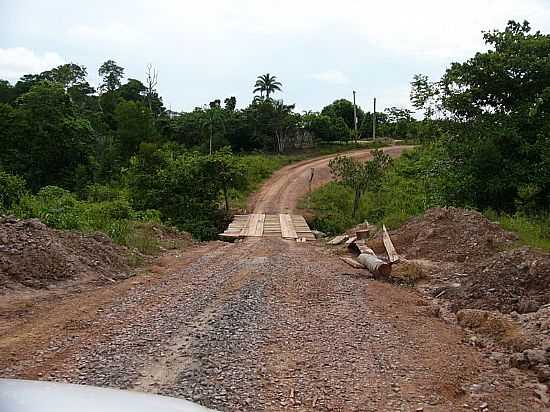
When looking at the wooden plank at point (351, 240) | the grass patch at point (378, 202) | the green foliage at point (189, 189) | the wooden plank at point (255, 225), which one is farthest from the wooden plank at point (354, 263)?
the green foliage at point (189, 189)

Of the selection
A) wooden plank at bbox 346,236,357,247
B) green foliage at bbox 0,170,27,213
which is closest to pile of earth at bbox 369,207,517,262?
wooden plank at bbox 346,236,357,247

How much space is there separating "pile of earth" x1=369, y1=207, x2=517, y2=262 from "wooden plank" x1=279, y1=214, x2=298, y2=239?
3.57 metres

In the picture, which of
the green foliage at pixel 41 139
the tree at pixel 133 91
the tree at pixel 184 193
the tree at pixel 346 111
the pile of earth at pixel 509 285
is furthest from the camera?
the tree at pixel 346 111

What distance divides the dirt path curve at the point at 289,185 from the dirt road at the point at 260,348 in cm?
1386

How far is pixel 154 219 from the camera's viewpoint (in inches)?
633

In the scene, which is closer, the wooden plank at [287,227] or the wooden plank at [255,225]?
the wooden plank at [287,227]

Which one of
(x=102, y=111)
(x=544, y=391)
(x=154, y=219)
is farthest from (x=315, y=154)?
(x=544, y=391)

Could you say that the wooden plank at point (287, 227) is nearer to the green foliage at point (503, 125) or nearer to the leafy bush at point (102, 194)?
the green foliage at point (503, 125)

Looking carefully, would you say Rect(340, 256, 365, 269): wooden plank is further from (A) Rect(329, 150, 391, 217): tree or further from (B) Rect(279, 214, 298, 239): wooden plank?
(A) Rect(329, 150, 391, 217): tree

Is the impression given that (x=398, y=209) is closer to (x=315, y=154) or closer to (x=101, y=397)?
(x=101, y=397)

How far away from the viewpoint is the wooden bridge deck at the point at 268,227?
16188mm

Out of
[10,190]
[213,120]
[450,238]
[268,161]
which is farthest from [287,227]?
[213,120]

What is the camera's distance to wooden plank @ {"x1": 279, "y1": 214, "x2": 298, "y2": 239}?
16047 mm

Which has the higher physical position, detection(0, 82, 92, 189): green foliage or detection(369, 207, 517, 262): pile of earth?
detection(0, 82, 92, 189): green foliage
